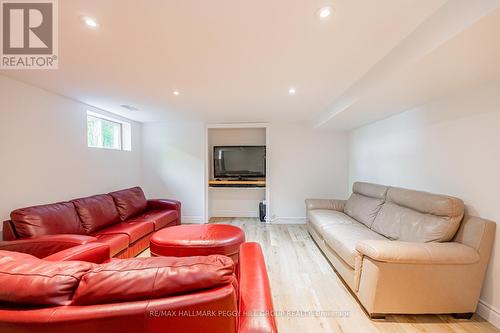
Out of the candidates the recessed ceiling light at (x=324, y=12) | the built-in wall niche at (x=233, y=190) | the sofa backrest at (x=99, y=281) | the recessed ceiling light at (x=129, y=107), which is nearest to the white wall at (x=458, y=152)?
the recessed ceiling light at (x=324, y=12)

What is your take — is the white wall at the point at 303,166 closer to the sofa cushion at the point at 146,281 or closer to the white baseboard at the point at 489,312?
the white baseboard at the point at 489,312

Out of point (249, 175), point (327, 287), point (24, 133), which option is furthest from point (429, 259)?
point (24, 133)

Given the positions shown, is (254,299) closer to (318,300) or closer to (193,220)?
(318,300)

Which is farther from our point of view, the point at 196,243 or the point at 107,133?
the point at 107,133

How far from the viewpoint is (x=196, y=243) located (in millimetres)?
2406

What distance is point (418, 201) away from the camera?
233 cm

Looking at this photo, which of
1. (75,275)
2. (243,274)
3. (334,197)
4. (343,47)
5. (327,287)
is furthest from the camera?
(334,197)

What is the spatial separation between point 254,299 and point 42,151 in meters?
3.10

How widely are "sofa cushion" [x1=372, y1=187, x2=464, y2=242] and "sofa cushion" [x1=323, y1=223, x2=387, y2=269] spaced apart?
0.18 meters

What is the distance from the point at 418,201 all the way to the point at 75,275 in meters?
2.91

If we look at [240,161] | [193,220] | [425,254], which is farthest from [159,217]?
[425,254]

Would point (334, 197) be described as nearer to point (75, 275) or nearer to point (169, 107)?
point (169, 107)

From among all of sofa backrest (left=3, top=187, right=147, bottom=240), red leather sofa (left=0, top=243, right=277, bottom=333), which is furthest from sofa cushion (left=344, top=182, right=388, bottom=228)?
sofa backrest (left=3, top=187, right=147, bottom=240)

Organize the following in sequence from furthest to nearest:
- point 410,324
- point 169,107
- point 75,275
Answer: point 169,107 < point 410,324 < point 75,275
